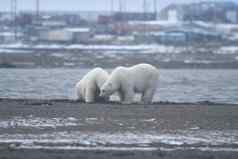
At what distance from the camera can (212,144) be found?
11.9 meters

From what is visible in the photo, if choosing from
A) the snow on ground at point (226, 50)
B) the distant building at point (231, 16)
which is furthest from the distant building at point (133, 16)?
the snow on ground at point (226, 50)

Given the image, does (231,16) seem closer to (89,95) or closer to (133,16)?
(133,16)

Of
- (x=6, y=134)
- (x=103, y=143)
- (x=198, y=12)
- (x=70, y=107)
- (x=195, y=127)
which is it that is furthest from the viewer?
(x=198, y=12)

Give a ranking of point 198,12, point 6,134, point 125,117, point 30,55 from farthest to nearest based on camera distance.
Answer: point 198,12 < point 30,55 < point 125,117 < point 6,134

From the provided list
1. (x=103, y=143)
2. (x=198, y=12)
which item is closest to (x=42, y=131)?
(x=103, y=143)

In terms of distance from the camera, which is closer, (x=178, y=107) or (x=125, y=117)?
A: (x=125, y=117)

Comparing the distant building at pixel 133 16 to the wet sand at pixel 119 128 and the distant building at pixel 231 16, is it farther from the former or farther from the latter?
the wet sand at pixel 119 128

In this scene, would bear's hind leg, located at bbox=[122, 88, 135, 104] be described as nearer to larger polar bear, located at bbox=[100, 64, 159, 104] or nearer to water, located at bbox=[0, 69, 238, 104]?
larger polar bear, located at bbox=[100, 64, 159, 104]

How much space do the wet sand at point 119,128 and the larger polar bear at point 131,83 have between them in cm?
311

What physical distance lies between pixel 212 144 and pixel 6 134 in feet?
11.7

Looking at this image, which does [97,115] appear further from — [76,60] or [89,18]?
[89,18]

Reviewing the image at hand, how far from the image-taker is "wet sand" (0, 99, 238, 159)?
36.0 ft

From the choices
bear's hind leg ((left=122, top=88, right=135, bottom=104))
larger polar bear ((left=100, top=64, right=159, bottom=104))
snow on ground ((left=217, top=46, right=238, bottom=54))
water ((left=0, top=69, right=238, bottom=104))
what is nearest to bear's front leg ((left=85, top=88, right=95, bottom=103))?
larger polar bear ((left=100, top=64, right=159, bottom=104))

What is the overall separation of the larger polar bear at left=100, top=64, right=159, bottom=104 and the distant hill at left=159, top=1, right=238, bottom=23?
3734 inches
